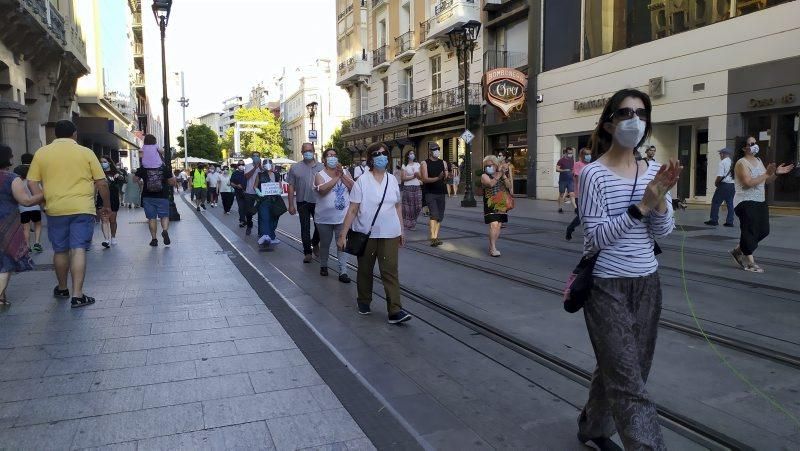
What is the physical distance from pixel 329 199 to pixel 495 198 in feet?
9.25

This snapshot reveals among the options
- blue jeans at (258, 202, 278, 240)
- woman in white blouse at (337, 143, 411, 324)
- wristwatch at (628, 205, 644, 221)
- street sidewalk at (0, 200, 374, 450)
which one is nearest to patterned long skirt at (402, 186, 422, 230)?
blue jeans at (258, 202, 278, 240)

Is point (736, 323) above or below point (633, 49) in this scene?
below

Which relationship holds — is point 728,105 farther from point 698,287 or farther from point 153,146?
point 153,146

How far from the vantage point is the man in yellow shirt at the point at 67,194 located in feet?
19.8

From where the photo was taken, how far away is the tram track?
3.12 metres

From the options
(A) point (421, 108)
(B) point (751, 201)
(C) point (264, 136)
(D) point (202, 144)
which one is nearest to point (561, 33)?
(A) point (421, 108)

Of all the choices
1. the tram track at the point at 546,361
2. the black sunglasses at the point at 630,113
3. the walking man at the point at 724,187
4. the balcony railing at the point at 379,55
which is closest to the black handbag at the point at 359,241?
the tram track at the point at 546,361

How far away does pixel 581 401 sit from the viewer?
11.9 ft

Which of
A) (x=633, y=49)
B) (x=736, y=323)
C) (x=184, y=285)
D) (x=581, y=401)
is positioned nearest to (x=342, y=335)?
(x=581, y=401)

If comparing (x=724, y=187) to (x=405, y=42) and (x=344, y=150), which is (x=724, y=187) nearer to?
(x=405, y=42)

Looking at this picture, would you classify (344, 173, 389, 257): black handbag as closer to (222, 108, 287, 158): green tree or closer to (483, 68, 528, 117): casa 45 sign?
(483, 68, 528, 117): casa 45 sign

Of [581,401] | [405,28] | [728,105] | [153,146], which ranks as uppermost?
[405,28]

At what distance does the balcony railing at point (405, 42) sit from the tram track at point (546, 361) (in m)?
29.7

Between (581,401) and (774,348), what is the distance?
2.02 meters
